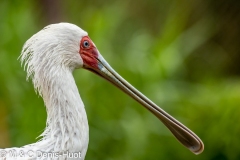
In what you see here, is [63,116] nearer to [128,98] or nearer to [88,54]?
[88,54]

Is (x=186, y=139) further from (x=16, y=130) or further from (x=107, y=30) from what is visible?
(x=107, y=30)

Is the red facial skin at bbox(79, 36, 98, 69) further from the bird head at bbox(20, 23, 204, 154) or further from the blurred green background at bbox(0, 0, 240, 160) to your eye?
the blurred green background at bbox(0, 0, 240, 160)

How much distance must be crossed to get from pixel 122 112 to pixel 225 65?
2752 mm

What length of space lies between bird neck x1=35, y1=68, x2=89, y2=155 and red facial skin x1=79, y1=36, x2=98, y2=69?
0.24m

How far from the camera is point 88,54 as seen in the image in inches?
157

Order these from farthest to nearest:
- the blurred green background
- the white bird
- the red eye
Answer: the blurred green background < the red eye < the white bird

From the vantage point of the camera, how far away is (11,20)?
699 centimetres

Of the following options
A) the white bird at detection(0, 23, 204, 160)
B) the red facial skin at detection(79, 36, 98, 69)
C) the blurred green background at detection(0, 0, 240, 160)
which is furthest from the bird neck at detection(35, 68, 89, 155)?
the blurred green background at detection(0, 0, 240, 160)

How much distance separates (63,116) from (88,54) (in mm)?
440

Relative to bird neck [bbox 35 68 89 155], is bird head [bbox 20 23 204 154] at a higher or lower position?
higher

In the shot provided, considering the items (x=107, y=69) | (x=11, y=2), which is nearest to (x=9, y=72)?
(x=11, y=2)

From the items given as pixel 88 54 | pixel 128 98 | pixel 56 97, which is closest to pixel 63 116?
pixel 56 97

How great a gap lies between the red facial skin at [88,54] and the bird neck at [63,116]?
244 millimetres

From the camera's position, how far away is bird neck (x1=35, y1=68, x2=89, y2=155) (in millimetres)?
3691
